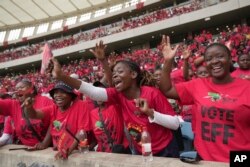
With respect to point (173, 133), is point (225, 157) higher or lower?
lower

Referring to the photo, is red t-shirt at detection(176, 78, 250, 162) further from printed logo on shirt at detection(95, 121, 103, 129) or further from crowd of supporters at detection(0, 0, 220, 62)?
crowd of supporters at detection(0, 0, 220, 62)

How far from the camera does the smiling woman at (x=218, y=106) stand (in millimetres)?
2152

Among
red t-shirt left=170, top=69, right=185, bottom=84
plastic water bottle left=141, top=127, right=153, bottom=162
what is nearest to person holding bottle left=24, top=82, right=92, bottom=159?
plastic water bottle left=141, top=127, right=153, bottom=162

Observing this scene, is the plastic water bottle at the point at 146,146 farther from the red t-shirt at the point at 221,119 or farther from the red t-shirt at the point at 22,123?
the red t-shirt at the point at 22,123

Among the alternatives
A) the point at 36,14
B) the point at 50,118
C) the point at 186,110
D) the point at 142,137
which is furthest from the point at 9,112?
the point at 36,14

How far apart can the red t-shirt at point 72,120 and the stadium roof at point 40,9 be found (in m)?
28.7

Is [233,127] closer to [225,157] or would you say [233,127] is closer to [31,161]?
[225,157]

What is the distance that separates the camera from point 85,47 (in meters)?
25.6

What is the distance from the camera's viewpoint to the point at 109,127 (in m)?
3.05

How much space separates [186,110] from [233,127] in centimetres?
204

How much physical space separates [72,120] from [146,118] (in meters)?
0.82

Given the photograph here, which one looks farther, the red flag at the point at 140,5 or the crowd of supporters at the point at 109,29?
the red flag at the point at 140,5

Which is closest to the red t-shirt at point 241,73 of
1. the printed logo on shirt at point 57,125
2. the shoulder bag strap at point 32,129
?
the printed logo on shirt at point 57,125

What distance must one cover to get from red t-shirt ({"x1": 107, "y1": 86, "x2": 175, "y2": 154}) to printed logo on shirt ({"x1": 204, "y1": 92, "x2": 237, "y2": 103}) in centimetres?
40
